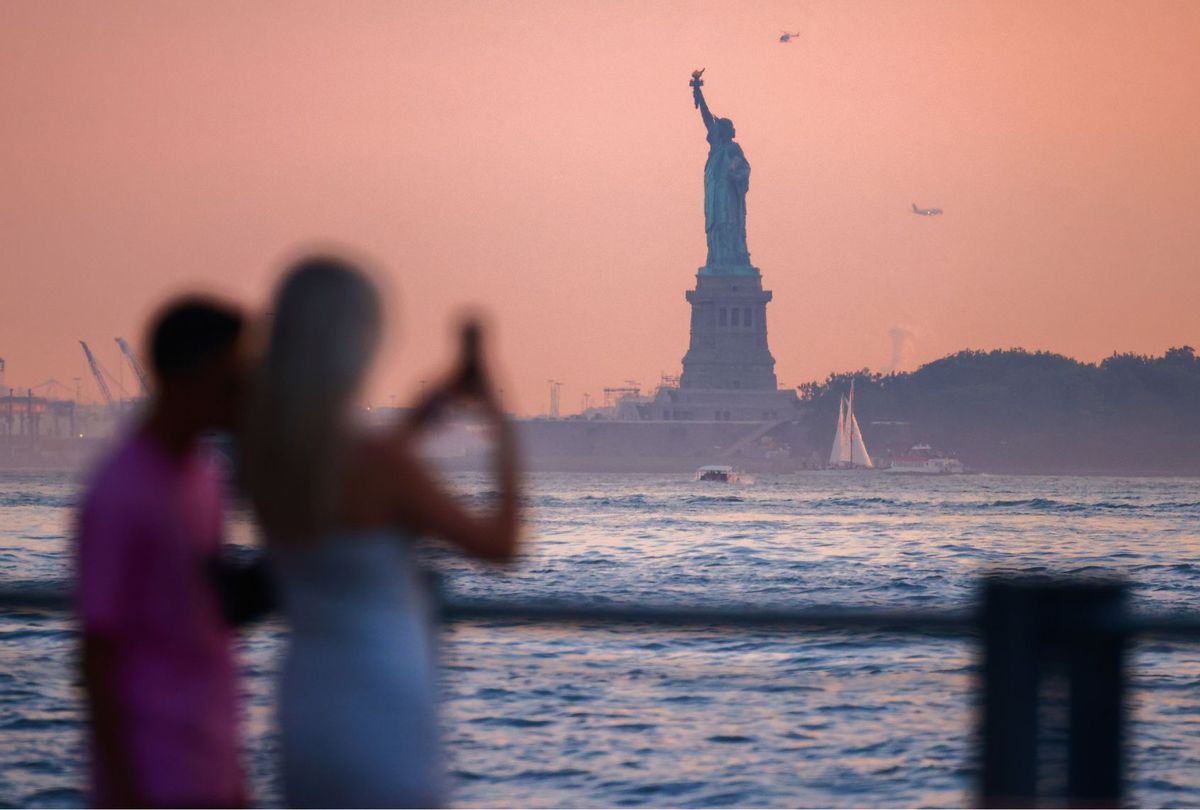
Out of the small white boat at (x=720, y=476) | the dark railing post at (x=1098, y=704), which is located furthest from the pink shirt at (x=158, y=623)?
the small white boat at (x=720, y=476)

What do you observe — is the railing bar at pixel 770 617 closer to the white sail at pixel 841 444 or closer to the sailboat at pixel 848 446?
the white sail at pixel 841 444

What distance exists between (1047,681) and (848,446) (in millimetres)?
120269

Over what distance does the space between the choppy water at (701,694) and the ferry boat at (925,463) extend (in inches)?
3486

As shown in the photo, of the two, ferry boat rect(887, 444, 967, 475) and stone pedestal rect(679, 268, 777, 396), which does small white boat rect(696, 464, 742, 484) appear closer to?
stone pedestal rect(679, 268, 777, 396)

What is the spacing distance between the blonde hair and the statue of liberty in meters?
114

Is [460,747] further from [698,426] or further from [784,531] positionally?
[698,426]

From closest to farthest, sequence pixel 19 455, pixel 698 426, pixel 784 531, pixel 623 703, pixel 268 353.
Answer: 1. pixel 268 353
2. pixel 623 703
3. pixel 784 531
4. pixel 698 426
5. pixel 19 455

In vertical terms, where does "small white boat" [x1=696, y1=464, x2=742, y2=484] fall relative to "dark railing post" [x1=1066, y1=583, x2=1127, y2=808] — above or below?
below

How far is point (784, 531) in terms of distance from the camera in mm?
50875

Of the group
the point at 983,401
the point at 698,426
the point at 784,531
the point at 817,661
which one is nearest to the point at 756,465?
the point at 698,426

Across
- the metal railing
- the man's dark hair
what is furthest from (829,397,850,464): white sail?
the man's dark hair

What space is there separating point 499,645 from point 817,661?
9.81 meters

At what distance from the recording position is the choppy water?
4234 millimetres

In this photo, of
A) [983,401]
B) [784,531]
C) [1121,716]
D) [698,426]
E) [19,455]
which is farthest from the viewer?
[19,455]
